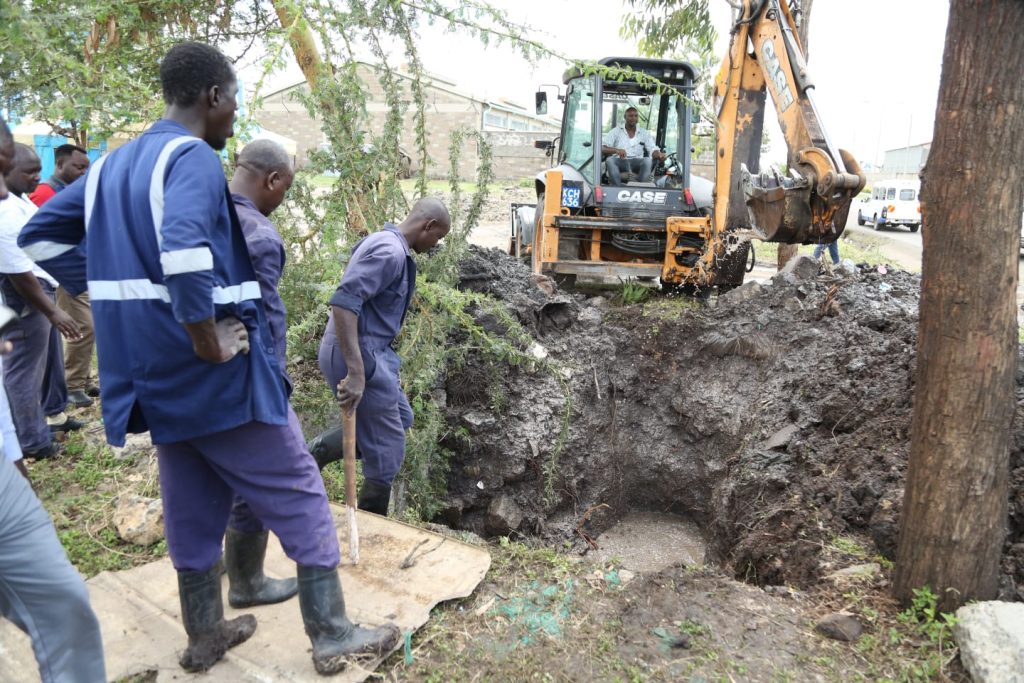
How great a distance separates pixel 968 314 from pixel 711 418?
3227 mm

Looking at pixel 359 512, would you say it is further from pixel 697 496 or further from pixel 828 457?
pixel 697 496

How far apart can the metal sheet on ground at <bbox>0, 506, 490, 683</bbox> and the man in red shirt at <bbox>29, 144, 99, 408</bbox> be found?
8.85 ft

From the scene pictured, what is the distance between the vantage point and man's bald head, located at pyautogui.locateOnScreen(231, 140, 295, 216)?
2533 millimetres

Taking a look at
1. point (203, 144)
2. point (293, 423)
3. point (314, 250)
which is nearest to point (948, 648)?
point (293, 423)

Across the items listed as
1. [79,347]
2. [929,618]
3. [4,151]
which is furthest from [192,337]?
[79,347]

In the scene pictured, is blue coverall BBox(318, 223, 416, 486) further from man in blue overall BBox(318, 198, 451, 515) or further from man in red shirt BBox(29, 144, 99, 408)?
man in red shirt BBox(29, 144, 99, 408)

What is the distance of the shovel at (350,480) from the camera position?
9.90ft

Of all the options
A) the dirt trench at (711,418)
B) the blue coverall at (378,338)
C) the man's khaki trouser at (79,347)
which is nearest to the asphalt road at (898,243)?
the dirt trench at (711,418)

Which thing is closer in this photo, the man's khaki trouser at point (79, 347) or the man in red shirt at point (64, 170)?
the man's khaki trouser at point (79, 347)

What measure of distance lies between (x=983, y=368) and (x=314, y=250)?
150 inches

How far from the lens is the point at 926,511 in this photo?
8.99 ft

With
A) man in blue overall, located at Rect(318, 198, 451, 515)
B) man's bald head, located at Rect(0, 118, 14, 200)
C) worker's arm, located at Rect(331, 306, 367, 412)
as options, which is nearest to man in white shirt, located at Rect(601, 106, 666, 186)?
man in blue overall, located at Rect(318, 198, 451, 515)

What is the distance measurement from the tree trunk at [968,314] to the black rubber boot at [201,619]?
2.67 meters

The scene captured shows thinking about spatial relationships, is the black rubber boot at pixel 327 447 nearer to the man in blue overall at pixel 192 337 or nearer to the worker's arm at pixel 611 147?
the man in blue overall at pixel 192 337
